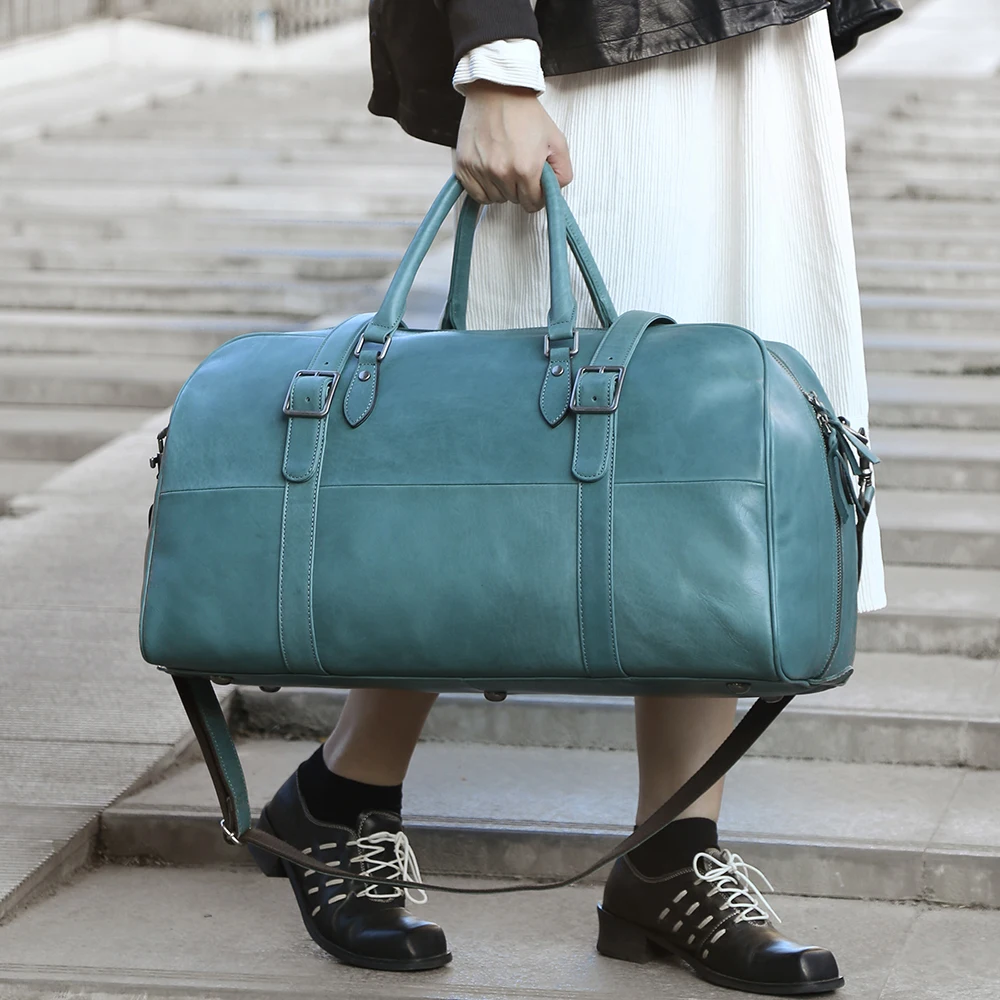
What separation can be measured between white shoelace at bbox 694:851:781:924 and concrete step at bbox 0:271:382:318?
4.19 metres

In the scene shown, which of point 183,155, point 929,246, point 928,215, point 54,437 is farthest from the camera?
point 183,155

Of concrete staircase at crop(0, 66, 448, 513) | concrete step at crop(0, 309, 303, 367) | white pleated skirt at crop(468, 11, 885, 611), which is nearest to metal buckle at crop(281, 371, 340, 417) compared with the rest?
white pleated skirt at crop(468, 11, 885, 611)

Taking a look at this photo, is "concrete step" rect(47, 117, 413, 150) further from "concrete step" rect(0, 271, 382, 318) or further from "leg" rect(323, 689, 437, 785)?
"leg" rect(323, 689, 437, 785)

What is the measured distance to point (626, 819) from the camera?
8.48ft

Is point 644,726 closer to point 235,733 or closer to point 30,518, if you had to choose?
point 235,733

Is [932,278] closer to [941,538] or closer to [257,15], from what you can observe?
[941,538]

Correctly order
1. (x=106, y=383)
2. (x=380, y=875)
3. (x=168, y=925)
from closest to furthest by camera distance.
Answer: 1. (x=380, y=875)
2. (x=168, y=925)
3. (x=106, y=383)

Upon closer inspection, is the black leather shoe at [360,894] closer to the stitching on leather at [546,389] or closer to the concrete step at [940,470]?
the stitching on leather at [546,389]

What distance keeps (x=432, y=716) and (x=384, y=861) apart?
90 centimetres

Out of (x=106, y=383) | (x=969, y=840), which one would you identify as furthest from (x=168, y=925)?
(x=106, y=383)

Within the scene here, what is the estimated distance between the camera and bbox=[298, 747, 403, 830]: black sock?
6.95 ft

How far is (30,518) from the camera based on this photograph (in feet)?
13.1

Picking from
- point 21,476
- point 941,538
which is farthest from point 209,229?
point 941,538

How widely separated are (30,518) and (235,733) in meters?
1.27
